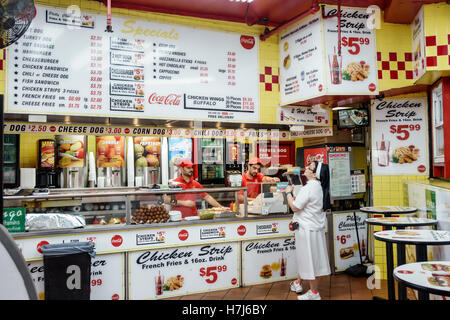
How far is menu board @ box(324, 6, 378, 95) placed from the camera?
478 cm

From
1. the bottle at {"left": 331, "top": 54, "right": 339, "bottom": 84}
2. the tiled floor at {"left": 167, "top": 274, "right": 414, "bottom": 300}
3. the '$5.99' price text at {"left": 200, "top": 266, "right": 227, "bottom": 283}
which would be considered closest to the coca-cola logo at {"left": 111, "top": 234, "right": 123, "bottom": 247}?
the tiled floor at {"left": 167, "top": 274, "right": 414, "bottom": 300}

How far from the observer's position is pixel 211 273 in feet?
15.6

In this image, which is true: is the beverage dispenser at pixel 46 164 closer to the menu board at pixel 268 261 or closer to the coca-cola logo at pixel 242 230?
the coca-cola logo at pixel 242 230

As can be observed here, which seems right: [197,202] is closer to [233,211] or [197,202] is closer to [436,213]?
[233,211]

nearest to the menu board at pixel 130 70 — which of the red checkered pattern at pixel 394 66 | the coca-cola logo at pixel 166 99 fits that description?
the coca-cola logo at pixel 166 99

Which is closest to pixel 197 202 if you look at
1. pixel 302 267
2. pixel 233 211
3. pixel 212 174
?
pixel 233 211

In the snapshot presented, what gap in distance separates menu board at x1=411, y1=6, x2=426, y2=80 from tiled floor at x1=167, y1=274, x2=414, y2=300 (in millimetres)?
2848

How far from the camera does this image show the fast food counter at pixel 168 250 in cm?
410

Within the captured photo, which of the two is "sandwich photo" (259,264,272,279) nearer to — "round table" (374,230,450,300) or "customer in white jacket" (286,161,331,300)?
"customer in white jacket" (286,161,331,300)

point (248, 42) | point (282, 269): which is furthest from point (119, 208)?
point (248, 42)

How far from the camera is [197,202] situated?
16.2 feet

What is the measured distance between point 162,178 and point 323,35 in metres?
3.99

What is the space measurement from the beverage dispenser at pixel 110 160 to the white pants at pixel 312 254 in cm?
385

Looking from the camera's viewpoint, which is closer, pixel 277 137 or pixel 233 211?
pixel 233 211
